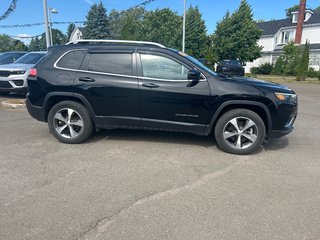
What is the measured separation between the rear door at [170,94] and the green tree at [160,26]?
36.6 m

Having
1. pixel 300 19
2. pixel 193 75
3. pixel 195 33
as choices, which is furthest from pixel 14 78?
pixel 300 19

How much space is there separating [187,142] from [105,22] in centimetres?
4841

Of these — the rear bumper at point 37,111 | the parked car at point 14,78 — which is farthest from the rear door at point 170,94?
the parked car at point 14,78

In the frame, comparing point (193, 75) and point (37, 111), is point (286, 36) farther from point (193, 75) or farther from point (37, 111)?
point (37, 111)

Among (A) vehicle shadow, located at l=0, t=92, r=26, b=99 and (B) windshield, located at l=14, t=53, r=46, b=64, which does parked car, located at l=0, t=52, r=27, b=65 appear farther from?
(A) vehicle shadow, located at l=0, t=92, r=26, b=99

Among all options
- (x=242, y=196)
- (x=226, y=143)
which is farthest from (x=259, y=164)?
(x=242, y=196)

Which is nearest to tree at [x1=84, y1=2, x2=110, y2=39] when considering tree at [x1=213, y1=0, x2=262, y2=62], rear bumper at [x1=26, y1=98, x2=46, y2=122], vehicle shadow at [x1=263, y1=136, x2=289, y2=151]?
tree at [x1=213, y1=0, x2=262, y2=62]

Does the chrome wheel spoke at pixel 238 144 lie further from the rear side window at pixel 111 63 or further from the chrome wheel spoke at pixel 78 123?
the chrome wheel spoke at pixel 78 123

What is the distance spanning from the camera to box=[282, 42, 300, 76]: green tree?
87.3 feet

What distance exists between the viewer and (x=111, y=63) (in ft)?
15.6

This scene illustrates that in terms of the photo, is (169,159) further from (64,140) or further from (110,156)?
(64,140)

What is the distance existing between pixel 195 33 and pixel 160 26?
1175cm

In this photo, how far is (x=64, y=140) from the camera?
4988 millimetres

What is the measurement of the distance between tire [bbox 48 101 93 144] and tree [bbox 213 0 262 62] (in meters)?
29.5
